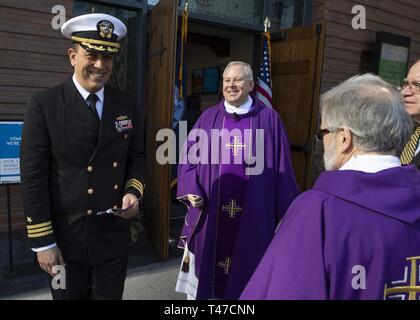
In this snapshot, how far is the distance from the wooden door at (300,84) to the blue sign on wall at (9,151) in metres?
3.35

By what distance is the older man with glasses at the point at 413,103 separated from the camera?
201cm

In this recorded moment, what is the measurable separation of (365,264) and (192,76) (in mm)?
8334

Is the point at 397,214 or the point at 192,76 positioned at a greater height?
Result: the point at 192,76

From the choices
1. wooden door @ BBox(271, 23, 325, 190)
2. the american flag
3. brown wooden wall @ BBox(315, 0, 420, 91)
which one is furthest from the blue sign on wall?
brown wooden wall @ BBox(315, 0, 420, 91)

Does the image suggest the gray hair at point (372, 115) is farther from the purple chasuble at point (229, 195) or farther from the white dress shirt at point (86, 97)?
the purple chasuble at point (229, 195)

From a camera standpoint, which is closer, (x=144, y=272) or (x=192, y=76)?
(x=144, y=272)

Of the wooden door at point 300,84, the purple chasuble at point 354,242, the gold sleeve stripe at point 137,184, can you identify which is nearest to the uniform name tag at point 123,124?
the gold sleeve stripe at point 137,184

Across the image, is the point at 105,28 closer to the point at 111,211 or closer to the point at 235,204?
the point at 111,211

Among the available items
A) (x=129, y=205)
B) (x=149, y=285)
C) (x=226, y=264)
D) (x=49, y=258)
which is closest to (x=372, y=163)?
(x=129, y=205)

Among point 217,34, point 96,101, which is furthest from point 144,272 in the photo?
point 217,34

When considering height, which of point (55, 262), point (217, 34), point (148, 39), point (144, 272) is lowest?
point (144, 272)

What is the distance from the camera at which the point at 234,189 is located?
293 cm

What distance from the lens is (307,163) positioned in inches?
194

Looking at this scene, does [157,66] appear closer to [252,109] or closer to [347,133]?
[252,109]
